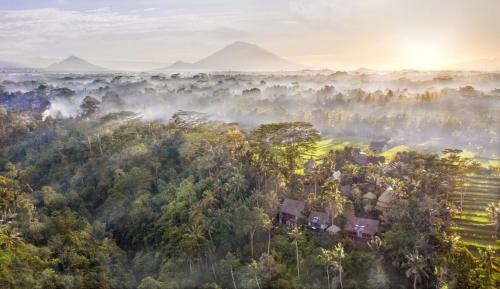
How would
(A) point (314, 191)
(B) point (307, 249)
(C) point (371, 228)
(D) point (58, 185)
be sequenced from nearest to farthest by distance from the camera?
(B) point (307, 249) < (C) point (371, 228) < (A) point (314, 191) < (D) point (58, 185)

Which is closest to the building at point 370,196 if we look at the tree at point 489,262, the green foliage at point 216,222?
the green foliage at point 216,222

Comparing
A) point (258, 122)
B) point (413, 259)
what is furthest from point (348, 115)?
point (413, 259)

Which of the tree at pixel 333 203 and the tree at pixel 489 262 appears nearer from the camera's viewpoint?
the tree at pixel 489 262

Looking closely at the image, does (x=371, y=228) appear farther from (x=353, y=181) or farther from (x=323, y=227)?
(x=353, y=181)

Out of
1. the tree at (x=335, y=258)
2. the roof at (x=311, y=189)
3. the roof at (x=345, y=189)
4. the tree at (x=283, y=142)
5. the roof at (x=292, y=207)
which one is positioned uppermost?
the tree at (x=283, y=142)

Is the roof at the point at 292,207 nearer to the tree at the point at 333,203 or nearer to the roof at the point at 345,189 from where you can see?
the tree at the point at 333,203

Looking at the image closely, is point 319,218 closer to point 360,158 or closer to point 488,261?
point 488,261
